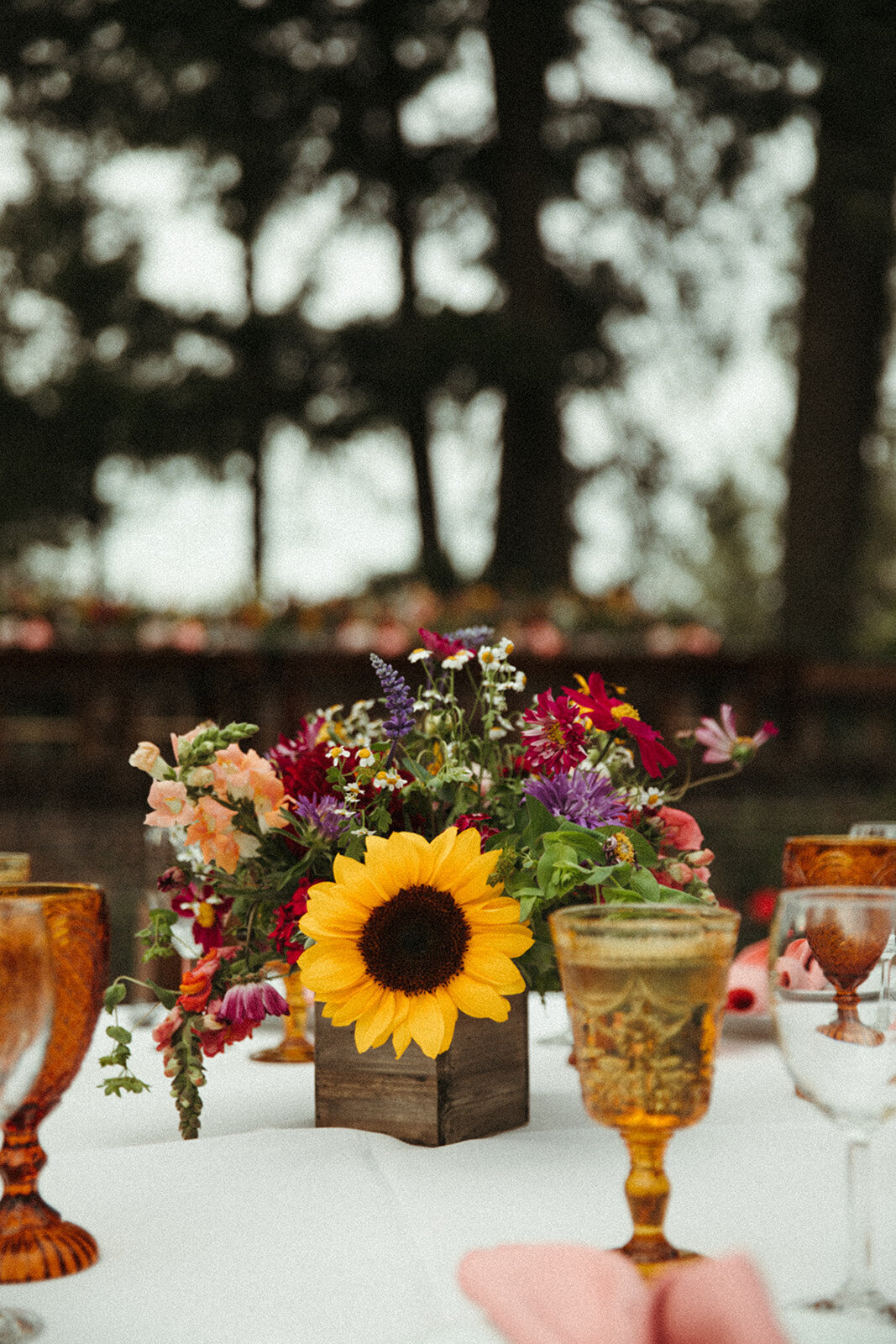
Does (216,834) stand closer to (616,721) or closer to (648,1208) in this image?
(616,721)

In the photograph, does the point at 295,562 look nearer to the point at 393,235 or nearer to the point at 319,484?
the point at 319,484

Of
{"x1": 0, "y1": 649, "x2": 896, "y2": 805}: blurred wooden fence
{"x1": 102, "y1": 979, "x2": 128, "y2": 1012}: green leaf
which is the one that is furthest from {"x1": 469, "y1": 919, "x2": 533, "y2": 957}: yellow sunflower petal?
{"x1": 0, "y1": 649, "x2": 896, "y2": 805}: blurred wooden fence

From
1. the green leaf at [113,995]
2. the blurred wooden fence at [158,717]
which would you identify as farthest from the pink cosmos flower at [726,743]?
the blurred wooden fence at [158,717]

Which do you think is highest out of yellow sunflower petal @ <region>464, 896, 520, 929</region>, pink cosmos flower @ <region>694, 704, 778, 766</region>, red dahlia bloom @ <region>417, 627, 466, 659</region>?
red dahlia bloom @ <region>417, 627, 466, 659</region>

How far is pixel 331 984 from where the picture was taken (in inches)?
33.9

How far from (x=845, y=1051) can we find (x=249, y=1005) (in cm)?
42

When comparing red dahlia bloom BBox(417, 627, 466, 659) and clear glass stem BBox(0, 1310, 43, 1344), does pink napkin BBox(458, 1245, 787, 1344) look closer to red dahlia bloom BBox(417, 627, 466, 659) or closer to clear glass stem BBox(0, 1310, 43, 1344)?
clear glass stem BBox(0, 1310, 43, 1344)

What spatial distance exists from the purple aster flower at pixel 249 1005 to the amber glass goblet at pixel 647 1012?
0.97ft

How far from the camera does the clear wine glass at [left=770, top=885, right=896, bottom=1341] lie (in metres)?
0.64

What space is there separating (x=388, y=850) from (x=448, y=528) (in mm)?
10632

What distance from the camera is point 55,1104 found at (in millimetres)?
771

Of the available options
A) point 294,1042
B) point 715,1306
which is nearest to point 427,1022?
point 715,1306

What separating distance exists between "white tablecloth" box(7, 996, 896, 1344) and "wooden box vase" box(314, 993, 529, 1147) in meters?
0.02

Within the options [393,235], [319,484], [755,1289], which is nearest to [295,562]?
[319,484]
